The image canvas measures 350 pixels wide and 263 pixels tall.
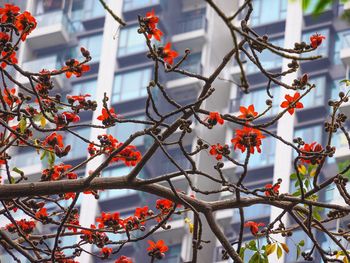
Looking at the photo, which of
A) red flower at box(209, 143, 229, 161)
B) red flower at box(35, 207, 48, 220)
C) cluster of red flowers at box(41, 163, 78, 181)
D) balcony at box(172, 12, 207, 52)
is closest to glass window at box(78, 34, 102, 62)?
balcony at box(172, 12, 207, 52)

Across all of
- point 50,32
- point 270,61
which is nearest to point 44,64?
point 50,32

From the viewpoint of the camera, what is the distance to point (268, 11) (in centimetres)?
4788

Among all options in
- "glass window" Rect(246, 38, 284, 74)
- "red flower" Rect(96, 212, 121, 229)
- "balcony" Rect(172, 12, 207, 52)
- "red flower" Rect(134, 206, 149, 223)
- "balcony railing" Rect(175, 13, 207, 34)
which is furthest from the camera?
"balcony railing" Rect(175, 13, 207, 34)

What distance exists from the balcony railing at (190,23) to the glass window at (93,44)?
3.21m

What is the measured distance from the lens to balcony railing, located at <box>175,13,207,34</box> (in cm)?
4803

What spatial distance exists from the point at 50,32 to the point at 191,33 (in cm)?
563

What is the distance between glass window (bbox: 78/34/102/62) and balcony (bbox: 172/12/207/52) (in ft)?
9.94

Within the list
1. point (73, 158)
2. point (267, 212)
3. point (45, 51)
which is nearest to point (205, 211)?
point (267, 212)

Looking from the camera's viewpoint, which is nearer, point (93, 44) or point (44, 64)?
point (44, 64)

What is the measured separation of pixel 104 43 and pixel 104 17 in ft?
5.50

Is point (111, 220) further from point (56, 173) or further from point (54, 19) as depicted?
point (54, 19)

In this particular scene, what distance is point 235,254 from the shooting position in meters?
5.16

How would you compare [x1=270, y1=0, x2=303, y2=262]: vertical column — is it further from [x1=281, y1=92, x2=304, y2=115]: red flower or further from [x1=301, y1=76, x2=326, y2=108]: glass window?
[x1=281, y1=92, x2=304, y2=115]: red flower

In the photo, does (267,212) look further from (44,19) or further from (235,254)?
(235,254)
